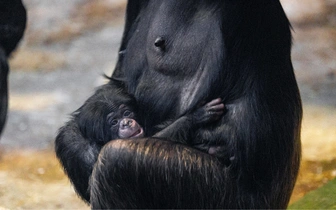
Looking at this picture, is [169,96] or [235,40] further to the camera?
[169,96]

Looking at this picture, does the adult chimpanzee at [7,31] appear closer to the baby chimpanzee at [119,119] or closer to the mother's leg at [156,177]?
the baby chimpanzee at [119,119]

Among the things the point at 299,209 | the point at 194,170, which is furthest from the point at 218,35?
the point at 299,209

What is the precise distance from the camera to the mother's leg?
3.36 m

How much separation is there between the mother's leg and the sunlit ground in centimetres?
193

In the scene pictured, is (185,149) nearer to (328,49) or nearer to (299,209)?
(299,209)

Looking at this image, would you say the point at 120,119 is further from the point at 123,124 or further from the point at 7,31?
the point at 7,31

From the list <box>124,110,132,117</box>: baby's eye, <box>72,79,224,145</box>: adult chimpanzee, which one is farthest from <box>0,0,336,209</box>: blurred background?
<box>124,110,132,117</box>: baby's eye

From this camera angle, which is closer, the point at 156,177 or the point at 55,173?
the point at 156,177

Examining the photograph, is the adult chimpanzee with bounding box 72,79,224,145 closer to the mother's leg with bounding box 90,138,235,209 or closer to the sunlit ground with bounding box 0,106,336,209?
the mother's leg with bounding box 90,138,235,209

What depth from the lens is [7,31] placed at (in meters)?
4.73

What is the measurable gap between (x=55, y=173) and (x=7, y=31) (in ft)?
5.44

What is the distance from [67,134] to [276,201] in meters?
1.26

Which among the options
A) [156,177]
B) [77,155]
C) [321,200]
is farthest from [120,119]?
[321,200]

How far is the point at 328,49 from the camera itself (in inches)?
336
